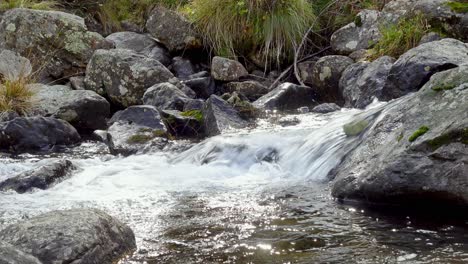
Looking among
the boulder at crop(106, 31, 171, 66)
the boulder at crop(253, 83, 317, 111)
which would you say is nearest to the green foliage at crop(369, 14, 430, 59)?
the boulder at crop(253, 83, 317, 111)

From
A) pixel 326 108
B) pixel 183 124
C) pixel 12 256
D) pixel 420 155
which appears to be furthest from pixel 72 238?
pixel 326 108

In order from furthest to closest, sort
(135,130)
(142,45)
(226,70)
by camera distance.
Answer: (142,45) < (226,70) < (135,130)

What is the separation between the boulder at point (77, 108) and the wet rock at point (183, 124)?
1312 millimetres

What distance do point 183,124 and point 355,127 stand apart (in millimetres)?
2875

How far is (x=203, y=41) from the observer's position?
11969mm

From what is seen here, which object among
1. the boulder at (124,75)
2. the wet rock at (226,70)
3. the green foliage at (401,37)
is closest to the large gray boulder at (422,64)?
the green foliage at (401,37)

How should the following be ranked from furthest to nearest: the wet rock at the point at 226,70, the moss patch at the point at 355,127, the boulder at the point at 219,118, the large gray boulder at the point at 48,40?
the large gray boulder at the point at 48,40, the wet rock at the point at 226,70, the boulder at the point at 219,118, the moss patch at the point at 355,127

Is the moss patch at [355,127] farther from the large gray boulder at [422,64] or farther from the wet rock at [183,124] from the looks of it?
the wet rock at [183,124]

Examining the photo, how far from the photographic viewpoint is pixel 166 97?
30.9 ft

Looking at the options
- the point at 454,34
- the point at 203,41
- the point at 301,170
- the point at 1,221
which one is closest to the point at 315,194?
the point at 301,170

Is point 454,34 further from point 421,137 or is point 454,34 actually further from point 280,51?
point 421,137

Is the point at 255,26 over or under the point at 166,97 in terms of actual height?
over

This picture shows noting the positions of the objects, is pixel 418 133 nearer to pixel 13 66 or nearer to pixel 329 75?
pixel 329 75

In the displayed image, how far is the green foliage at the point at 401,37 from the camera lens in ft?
31.3
